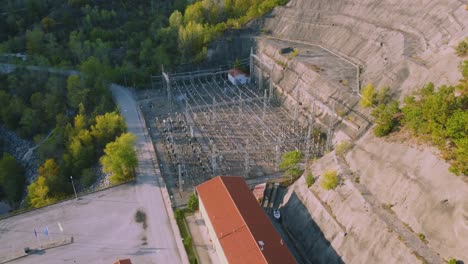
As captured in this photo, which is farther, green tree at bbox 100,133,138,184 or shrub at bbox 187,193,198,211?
green tree at bbox 100,133,138,184

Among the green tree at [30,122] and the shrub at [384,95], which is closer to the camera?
the shrub at [384,95]

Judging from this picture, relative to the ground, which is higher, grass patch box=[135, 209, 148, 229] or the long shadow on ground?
the long shadow on ground

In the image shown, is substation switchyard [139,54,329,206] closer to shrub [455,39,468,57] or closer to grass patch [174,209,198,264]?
grass patch [174,209,198,264]

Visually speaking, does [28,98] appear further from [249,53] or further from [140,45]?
[249,53]

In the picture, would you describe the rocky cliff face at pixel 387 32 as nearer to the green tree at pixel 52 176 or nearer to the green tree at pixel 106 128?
the green tree at pixel 106 128

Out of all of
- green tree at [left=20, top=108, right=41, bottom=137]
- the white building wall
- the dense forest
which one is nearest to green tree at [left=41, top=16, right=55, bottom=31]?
the dense forest

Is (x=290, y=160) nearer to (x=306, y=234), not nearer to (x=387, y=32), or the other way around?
(x=306, y=234)

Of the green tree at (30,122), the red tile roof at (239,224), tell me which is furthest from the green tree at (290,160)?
the green tree at (30,122)
